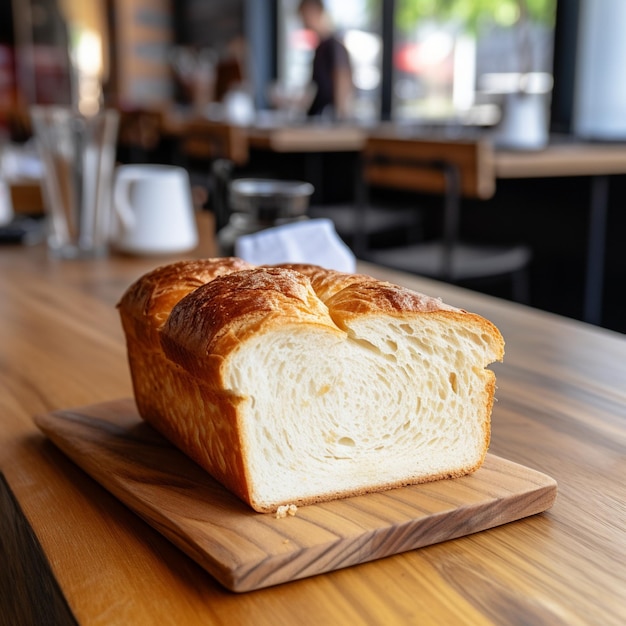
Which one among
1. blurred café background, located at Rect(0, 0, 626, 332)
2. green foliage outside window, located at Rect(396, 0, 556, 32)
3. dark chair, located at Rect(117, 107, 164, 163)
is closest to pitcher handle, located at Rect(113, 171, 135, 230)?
blurred café background, located at Rect(0, 0, 626, 332)

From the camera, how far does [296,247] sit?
108 centimetres

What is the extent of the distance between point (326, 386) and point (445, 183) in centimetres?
211

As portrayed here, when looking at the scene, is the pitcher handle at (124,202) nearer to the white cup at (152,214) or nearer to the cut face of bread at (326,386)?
the white cup at (152,214)

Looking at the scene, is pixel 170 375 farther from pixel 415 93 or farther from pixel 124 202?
pixel 415 93

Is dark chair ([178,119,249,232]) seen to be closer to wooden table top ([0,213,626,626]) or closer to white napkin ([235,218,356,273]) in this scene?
white napkin ([235,218,356,273])

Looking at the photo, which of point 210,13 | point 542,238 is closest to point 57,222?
point 542,238

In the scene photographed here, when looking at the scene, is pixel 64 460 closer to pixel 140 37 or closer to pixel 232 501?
pixel 232 501

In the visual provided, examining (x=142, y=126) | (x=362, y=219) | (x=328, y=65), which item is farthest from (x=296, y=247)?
(x=328, y=65)

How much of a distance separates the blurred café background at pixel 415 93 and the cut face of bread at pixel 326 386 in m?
0.83

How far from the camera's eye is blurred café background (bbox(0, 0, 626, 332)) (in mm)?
3426

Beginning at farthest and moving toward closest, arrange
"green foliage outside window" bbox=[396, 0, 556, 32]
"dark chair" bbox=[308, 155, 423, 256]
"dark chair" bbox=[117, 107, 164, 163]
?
"dark chair" bbox=[117, 107, 164, 163]
"green foliage outside window" bbox=[396, 0, 556, 32]
"dark chair" bbox=[308, 155, 423, 256]

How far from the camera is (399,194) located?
448cm

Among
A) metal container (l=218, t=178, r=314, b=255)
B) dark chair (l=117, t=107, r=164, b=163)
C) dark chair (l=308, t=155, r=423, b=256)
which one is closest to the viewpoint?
metal container (l=218, t=178, r=314, b=255)

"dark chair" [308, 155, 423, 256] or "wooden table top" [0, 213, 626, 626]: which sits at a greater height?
"wooden table top" [0, 213, 626, 626]
